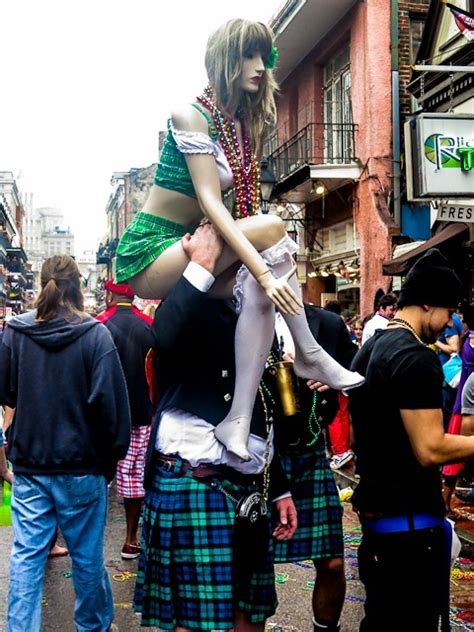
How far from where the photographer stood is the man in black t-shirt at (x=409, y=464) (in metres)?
3.13

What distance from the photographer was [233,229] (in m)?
2.52

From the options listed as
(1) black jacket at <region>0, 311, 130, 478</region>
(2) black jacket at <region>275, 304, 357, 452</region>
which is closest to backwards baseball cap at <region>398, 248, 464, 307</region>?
(2) black jacket at <region>275, 304, 357, 452</region>

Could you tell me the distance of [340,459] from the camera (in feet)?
32.2

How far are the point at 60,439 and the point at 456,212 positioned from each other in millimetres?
9165

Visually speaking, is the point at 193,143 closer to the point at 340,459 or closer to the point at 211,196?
the point at 211,196

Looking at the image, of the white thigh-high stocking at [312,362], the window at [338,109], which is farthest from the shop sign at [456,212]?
the white thigh-high stocking at [312,362]

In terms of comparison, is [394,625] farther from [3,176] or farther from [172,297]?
[3,176]

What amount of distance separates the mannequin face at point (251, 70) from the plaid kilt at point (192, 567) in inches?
53.0

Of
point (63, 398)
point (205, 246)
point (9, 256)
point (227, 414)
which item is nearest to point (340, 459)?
point (63, 398)

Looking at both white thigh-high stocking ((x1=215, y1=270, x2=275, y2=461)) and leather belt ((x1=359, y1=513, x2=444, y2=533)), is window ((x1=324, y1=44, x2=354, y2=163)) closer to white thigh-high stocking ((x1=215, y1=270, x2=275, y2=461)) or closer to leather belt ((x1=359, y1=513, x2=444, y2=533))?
leather belt ((x1=359, y1=513, x2=444, y2=533))

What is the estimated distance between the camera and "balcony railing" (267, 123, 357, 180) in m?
17.8

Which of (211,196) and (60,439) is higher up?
(211,196)

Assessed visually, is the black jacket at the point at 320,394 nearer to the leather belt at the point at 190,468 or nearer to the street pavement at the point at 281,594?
the leather belt at the point at 190,468

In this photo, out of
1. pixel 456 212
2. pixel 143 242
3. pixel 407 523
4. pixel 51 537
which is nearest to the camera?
pixel 143 242
